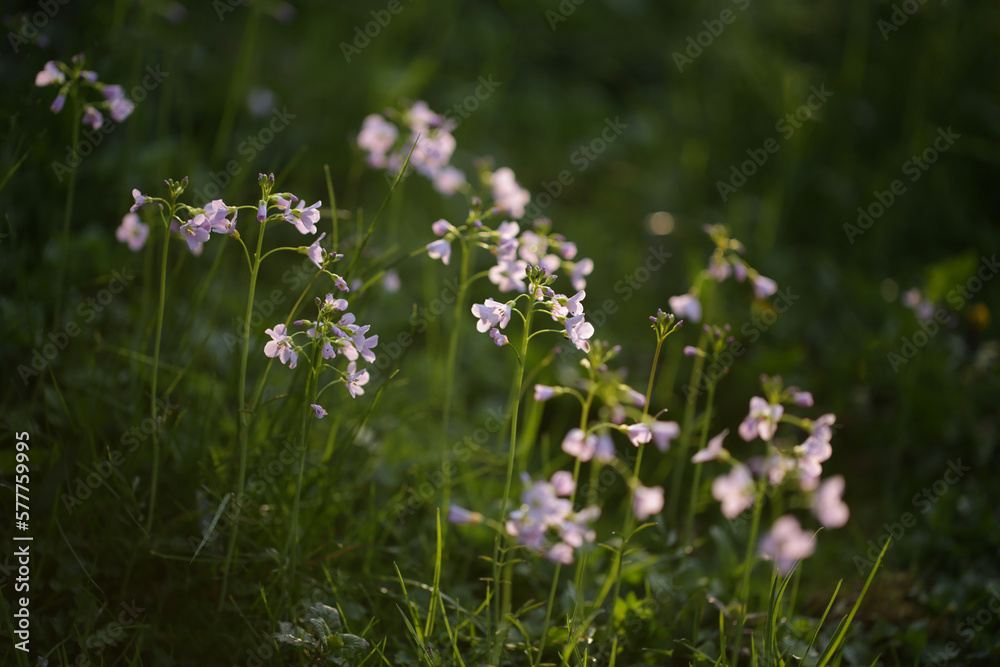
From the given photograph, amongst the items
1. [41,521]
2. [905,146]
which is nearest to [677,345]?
[905,146]

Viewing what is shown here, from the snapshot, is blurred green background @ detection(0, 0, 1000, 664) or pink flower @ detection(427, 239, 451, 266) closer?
pink flower @ detection(427, 239, 451, 266)

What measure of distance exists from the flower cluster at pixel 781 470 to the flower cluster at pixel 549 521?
31 cm

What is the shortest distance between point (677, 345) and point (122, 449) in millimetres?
2068

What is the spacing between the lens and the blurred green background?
200cm

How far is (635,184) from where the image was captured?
405 cm

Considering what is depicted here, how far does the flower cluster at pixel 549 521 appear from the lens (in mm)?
1684

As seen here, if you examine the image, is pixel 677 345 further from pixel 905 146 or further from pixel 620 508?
pixel 905 146

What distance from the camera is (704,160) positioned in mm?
3910

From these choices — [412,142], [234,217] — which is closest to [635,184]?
[412,142]

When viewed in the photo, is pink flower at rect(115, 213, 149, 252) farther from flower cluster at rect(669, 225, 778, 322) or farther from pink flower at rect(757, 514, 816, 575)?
pink flower at rect(757, 514, 816, 575)

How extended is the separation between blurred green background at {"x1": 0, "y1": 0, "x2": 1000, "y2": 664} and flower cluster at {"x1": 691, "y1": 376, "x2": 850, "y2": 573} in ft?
0.62

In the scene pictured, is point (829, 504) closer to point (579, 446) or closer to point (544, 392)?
point (579, 446)

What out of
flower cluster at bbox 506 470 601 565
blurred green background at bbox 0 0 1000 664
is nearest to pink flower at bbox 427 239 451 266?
blurred green background at bbox 0 0 1000 664

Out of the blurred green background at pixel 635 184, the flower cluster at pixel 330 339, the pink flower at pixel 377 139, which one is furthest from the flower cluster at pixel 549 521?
the pink flower at pixel 377 139
